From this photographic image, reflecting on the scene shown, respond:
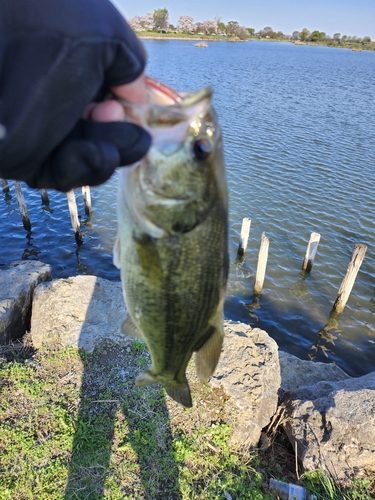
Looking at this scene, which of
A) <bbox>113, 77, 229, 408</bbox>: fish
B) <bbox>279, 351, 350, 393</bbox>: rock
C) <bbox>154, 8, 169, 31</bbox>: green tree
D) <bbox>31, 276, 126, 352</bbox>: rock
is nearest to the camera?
<bbox>113, 77, 229, 408</bbox>: fish

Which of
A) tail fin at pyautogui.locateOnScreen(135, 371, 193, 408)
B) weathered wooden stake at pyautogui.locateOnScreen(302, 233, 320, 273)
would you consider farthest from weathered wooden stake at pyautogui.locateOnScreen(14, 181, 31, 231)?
tail fin at pyautogui.locateOnScreen(135, 371, 193, 408)

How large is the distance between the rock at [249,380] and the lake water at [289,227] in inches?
183

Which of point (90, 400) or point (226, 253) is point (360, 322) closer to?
point (90, 400)

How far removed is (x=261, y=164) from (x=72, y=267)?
12245 mm

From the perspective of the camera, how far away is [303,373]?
28.2ft

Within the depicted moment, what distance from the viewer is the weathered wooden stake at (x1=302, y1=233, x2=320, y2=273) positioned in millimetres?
12297

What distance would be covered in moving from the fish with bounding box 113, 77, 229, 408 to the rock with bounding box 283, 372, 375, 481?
4.00 metres

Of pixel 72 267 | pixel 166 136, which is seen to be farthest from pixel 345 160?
pixel 166 136

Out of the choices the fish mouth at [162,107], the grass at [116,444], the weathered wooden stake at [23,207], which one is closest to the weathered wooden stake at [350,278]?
the grass at [116,444]

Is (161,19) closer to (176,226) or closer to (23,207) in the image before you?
(23,207)

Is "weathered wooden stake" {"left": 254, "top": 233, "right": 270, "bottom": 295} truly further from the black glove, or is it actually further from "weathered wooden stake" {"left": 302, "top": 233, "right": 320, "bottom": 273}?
the black glove

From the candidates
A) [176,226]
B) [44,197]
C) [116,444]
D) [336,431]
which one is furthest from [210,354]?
[44,197]

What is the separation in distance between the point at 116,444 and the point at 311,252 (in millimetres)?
9660

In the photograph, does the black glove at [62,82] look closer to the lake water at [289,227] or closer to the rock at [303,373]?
the rock at [303,373]
